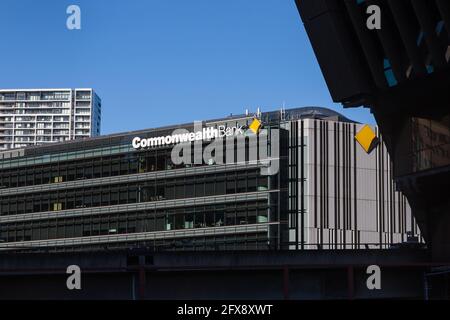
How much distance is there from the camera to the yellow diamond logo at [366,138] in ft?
399

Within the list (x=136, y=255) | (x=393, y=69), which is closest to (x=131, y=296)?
(x=136, y=255)

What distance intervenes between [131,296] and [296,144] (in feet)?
255

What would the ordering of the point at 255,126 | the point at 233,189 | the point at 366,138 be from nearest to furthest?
1. the point at 233,189
2. the point at 255,126
3. the point at 366,138

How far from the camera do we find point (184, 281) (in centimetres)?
4381

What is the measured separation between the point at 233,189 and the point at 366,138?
19.9 m

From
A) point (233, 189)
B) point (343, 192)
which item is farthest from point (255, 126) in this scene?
point (343, 192)

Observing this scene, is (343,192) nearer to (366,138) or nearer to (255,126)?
(366,138)

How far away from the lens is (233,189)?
116 metres

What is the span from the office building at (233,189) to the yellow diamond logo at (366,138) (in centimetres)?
67

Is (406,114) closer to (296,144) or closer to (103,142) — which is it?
(296,144)

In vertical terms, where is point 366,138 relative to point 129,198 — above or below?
above

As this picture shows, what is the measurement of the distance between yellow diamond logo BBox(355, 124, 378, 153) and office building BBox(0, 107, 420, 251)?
67 cm

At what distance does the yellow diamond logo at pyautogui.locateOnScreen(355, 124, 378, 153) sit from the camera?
4791 inches

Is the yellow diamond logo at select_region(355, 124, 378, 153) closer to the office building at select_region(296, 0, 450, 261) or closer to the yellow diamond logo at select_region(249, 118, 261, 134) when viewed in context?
the yellow diamond logo at select_region(249, 118, 261, 134)
